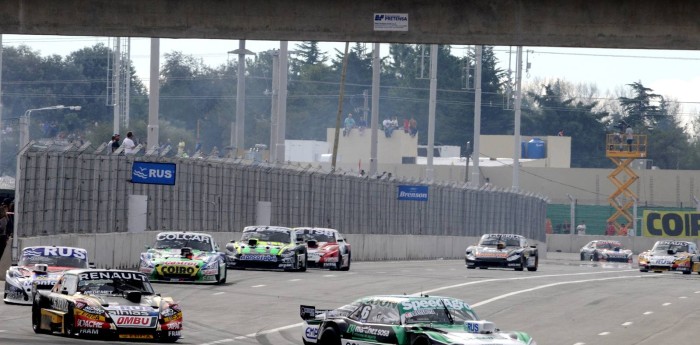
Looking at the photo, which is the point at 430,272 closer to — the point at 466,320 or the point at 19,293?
the point at 19,293

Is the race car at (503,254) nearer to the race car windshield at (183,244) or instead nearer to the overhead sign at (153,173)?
the overhead sign at (153,173)

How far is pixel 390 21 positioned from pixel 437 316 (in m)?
5.61

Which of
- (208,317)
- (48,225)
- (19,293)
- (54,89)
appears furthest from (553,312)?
(54,89)

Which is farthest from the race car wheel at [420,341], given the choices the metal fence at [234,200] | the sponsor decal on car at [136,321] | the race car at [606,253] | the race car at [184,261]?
the race car at [606,253]

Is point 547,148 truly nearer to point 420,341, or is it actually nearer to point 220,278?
point 220,278

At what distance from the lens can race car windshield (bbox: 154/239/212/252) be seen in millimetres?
32844

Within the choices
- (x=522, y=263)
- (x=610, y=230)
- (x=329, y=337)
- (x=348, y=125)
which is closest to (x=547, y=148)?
(x=348, y=125)

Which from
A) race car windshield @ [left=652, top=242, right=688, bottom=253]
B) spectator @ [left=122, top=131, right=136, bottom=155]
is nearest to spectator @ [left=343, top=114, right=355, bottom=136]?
race car windshield @ [left=652, top=242, right=688, bottom=253]

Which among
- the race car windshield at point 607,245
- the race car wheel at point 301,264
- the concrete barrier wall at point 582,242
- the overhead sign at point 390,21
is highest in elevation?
the overhead sign at point 390,21

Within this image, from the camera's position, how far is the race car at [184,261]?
3212 cm

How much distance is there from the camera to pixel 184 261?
32250 mm

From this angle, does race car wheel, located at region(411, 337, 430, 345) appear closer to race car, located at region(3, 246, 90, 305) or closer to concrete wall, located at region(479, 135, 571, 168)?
race car, located at region(3, 246, 90, 305)

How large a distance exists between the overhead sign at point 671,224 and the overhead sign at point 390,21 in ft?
206

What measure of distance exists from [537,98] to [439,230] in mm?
93469
